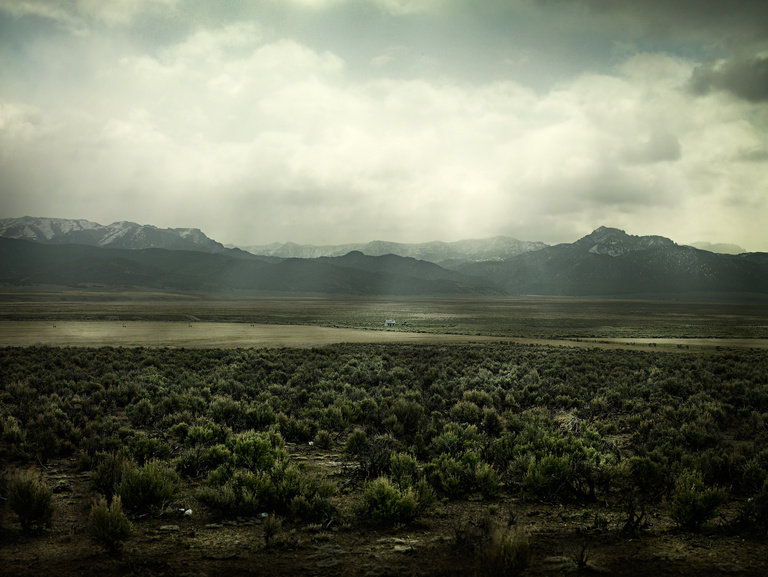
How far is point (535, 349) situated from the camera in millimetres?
34594

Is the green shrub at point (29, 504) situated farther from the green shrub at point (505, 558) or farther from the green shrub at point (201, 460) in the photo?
the green shrub at point (505, 558)

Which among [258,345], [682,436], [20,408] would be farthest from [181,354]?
[682,436]

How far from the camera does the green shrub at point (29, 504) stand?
21.7 feet

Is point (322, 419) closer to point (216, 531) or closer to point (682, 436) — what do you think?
point (216, 531)

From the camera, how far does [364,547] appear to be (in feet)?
21.1

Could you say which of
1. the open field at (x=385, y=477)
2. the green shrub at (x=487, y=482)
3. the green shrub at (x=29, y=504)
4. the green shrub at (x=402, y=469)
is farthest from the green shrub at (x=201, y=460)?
the green shrub at (x=487, y=482)

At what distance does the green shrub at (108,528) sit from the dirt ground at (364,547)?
138 mm

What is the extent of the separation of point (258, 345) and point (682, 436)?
31.4m

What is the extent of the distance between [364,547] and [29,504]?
5084 mm

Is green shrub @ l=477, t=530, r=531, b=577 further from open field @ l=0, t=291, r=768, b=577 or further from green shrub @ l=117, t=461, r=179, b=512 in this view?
green shrub @ l=117, t=461, r=179, b=512

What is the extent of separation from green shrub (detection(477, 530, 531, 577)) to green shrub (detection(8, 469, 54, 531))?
6433 millimetres

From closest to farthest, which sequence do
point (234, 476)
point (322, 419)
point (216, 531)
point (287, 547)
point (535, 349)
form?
point (287, 547) < point (216, 531) < point (234, 476) < point (322, 419) < point (535, 349)

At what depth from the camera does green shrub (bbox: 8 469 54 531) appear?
6.61m

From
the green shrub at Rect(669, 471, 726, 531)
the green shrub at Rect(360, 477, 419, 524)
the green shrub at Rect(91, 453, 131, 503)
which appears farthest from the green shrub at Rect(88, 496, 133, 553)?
the green shrub at Rect(669, 471, 726, 531)
